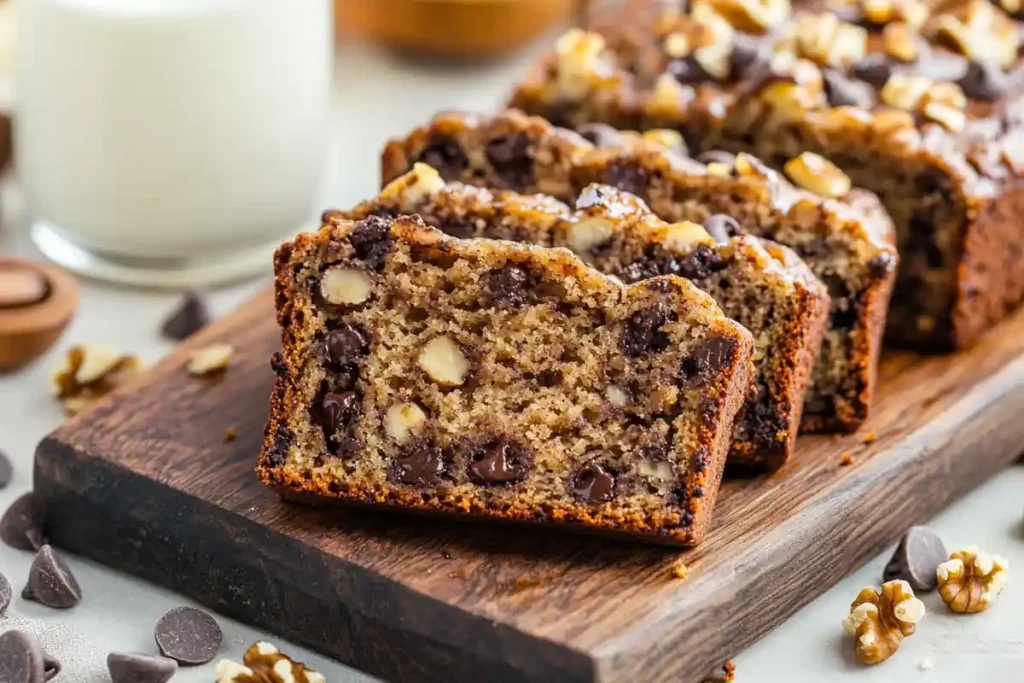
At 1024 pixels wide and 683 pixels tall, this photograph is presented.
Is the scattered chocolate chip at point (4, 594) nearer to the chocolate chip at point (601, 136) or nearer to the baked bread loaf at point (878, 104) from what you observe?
the chocolate chip at point (601, 136)

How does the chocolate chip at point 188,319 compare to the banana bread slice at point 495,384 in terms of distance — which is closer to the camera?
the banana bread slice at point 495,384

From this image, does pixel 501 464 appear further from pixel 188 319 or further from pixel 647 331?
pixel 188 319

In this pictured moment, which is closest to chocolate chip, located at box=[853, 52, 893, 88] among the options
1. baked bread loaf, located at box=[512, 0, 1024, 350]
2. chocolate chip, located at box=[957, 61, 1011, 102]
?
baked bread loaf, located at box=[512, 0, 1024, 350]

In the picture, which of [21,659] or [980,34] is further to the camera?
[980,34]

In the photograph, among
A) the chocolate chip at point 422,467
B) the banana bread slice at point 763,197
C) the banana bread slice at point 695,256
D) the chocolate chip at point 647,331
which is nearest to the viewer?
the chocolate chip at point 647,331

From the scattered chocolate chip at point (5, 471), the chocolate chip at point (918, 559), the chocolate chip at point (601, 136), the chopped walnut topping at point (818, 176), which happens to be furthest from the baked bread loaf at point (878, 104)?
the scattered chocolate chip at point (5, 471)

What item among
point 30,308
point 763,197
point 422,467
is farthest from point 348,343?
point 30,308

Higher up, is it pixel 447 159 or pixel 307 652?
pixel 447 159

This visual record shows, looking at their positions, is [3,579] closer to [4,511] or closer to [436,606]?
[4,511]
